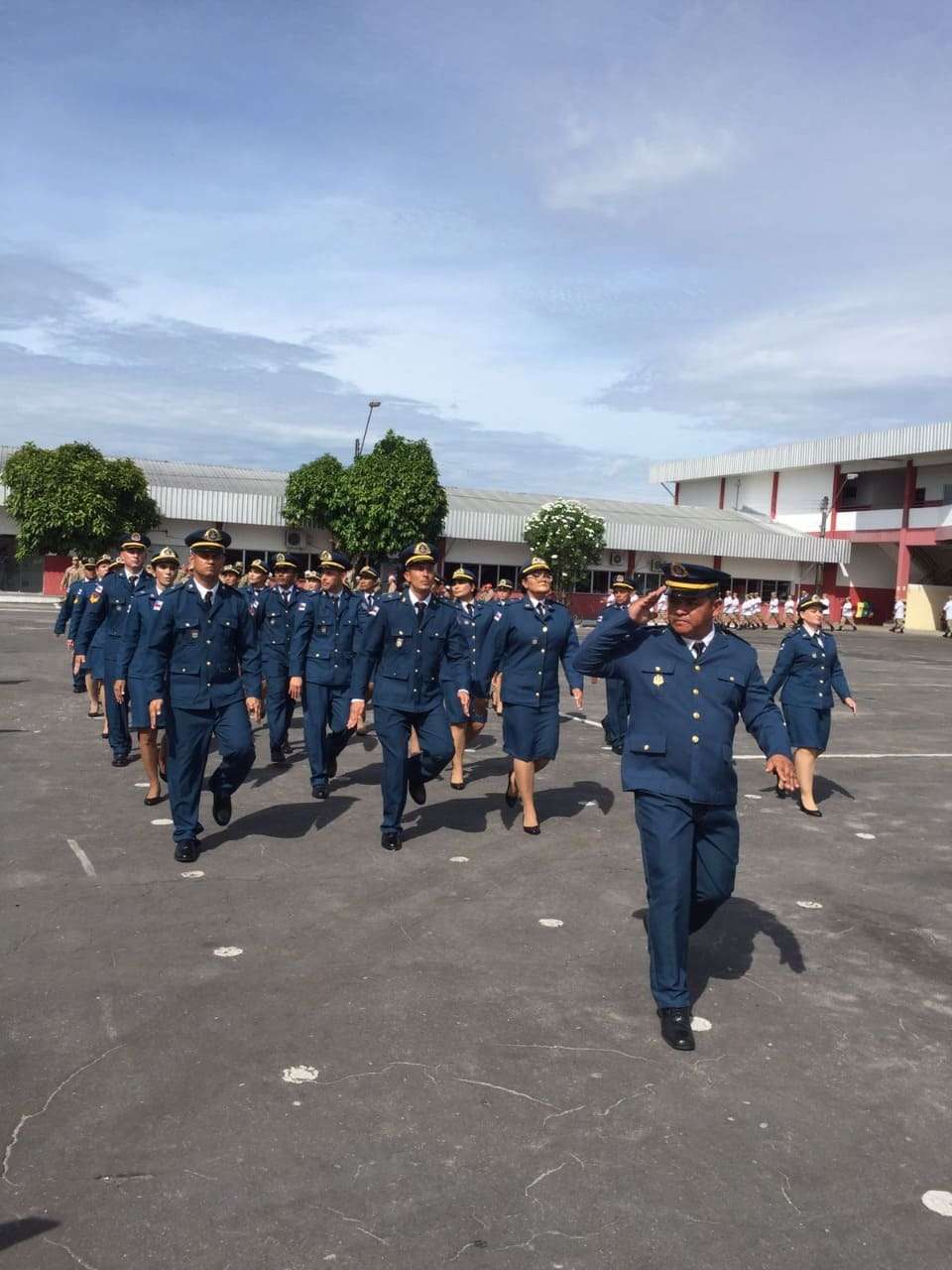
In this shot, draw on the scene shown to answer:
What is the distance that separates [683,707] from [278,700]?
6615 millimetres

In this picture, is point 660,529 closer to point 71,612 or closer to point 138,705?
point 71,612

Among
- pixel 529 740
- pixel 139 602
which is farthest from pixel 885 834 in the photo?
pixel 139 602

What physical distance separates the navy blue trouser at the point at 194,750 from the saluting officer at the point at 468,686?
1516 mm

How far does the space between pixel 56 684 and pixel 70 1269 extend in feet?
47.0

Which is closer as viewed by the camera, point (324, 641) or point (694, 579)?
point (694, 579)

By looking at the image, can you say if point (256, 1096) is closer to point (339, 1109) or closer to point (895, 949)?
point (339, 1109)

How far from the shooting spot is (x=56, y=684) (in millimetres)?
16297

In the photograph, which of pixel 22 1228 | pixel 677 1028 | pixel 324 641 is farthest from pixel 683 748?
pixel 324 641

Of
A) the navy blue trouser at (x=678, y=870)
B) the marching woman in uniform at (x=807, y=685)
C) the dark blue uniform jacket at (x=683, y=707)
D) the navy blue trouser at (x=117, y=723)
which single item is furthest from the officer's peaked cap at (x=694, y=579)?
the navy blue trouser at (x=117, y=723)

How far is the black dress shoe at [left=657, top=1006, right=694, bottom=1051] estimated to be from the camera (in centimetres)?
445

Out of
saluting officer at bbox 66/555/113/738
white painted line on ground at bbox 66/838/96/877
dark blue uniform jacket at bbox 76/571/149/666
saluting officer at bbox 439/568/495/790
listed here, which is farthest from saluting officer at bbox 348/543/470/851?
saluting officer at bbox 66/555/113/738

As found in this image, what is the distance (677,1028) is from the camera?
4.51 meters

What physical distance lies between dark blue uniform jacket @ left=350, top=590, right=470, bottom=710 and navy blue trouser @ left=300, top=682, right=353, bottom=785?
1151 mm

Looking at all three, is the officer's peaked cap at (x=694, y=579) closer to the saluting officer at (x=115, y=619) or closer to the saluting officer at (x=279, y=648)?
the saluting officer at (x=279, y=648)
